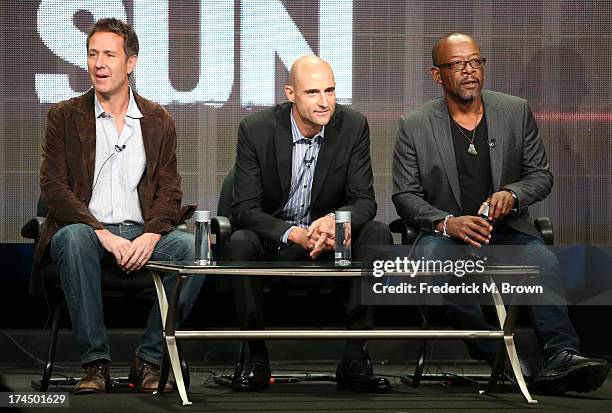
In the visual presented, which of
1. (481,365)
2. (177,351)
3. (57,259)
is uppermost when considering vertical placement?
A: (57,259)

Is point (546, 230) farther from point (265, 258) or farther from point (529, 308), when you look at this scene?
point (265, 258)

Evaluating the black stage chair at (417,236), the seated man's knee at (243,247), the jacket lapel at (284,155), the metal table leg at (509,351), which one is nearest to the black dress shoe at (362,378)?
the black stage chair at (417,236)

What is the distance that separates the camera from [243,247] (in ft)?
14.8

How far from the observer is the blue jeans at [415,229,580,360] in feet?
14.3

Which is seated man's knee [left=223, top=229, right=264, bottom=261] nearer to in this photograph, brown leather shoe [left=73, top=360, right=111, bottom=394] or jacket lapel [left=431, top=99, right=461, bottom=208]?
brown leather shoe [left=73, top=360, right=111, bottom=394]

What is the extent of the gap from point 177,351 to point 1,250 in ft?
6.14

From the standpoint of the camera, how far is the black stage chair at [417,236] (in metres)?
4.65

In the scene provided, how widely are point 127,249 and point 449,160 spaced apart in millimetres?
1460

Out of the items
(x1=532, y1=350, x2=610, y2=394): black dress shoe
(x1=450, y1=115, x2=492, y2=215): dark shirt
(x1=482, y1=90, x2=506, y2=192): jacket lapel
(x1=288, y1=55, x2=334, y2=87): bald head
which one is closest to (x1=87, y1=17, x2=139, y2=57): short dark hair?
(x1=288, y1=55, x2=334, y2=87): bald head

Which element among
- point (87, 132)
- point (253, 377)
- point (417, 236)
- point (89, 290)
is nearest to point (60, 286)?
point (89, 290)

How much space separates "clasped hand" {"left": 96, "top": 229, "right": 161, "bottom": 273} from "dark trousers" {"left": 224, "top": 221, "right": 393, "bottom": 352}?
326 millimetres

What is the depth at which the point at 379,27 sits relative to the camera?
5734mm

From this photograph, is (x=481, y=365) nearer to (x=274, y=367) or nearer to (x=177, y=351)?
(x=274, y=367)

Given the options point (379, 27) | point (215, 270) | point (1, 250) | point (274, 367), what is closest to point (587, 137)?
point (379, 27)
